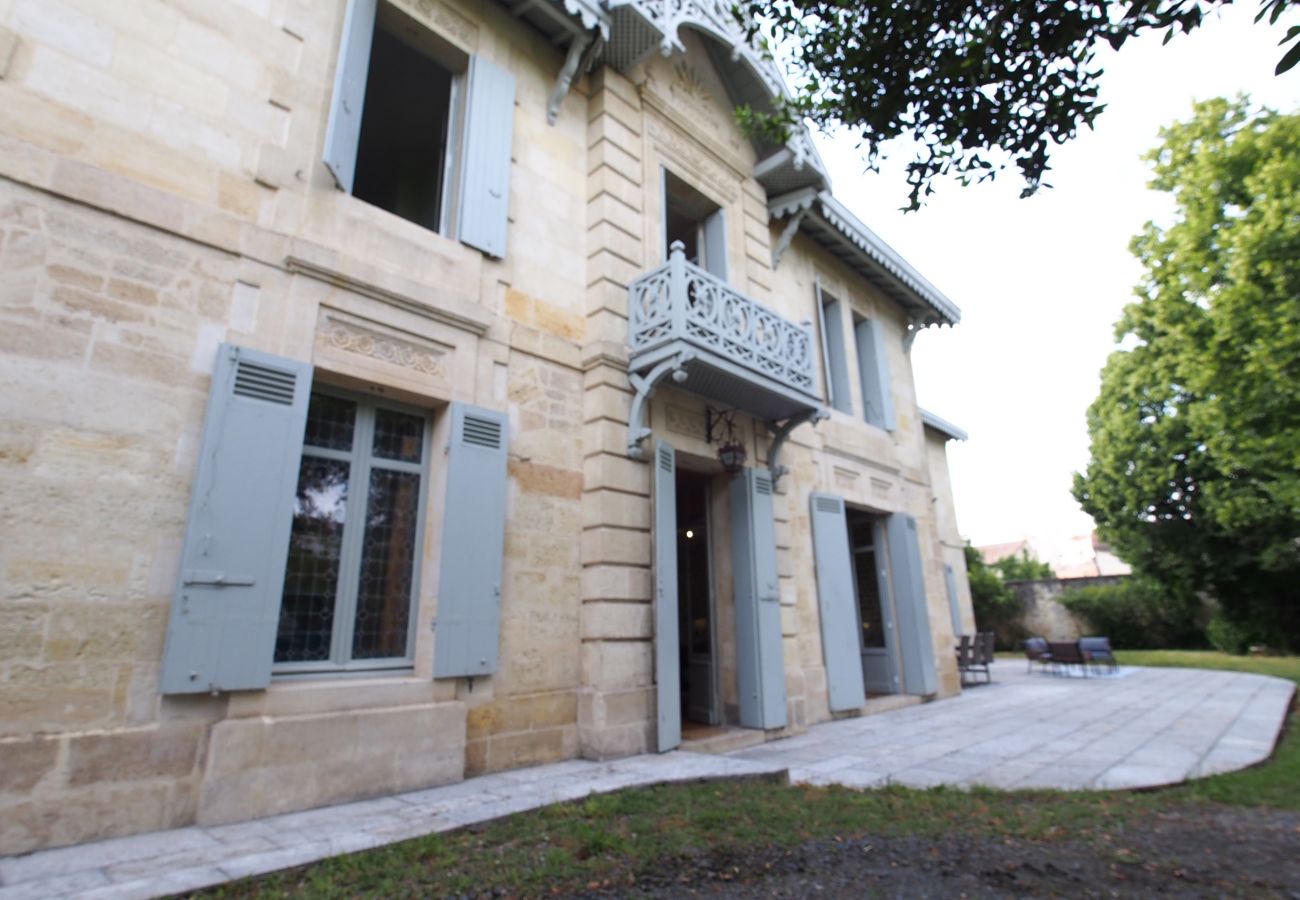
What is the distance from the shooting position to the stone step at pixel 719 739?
6238 millimetres

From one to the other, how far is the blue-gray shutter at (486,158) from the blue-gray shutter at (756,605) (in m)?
3.80

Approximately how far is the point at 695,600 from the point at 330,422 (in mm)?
4882

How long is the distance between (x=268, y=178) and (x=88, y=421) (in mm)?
2080

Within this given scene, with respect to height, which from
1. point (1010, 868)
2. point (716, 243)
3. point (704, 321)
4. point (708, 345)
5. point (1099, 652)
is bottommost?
point (1010, 868)

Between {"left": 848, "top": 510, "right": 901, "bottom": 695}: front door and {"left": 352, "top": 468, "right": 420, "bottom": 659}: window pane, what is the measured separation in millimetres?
7367

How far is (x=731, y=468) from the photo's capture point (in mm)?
7375

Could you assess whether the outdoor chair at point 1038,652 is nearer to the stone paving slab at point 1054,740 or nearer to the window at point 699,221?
the stone paving slab at point 1054,740

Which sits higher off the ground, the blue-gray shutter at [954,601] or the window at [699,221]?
the window at [699,221]

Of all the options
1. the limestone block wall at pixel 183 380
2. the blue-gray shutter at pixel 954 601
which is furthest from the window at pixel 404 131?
the blue-gray shutter at pixel 954 601

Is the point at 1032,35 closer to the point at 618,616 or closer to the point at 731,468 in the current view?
the point at 731,468

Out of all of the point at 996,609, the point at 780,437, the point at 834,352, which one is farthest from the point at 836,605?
the point at 996,609

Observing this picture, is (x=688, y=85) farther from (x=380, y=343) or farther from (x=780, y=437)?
(x=380, y=343)

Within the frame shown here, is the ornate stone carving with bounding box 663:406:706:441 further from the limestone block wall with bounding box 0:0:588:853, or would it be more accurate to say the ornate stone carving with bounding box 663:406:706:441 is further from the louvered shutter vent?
the louvered shutter vent

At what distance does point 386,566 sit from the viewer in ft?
16.3
